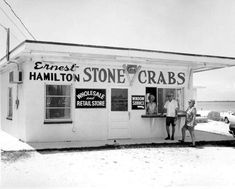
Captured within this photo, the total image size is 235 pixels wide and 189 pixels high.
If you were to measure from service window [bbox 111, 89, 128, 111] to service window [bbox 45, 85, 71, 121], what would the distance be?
1766mm

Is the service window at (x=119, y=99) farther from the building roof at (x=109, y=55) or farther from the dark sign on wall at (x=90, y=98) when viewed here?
the building roof at (x=109, y=55)

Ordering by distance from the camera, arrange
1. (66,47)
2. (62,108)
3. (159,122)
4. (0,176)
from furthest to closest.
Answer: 1. (159,122)
2. (62,108)
3. (66,47)
4. (0,176)

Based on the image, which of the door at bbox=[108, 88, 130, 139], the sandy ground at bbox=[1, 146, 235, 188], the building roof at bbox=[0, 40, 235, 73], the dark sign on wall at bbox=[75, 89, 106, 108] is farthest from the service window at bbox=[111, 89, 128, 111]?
the sandy ground at bbox=[1, 146, 235, 188]

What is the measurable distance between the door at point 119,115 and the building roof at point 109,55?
1.35 meters

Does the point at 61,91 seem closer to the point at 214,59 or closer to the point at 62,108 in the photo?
the point at 62,108

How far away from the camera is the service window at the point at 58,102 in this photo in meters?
12.4

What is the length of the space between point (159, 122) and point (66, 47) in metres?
5.05

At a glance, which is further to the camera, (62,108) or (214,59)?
(214,59)

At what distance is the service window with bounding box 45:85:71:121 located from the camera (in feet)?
40.6

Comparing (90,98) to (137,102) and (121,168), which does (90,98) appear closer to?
(137,102)

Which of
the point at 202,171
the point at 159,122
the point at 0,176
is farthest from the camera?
the point at 159,122

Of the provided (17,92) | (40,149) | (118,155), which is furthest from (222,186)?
(17,92)

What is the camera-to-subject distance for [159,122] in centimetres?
1382

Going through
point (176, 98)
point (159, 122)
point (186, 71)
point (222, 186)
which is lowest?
point (222, 186)
